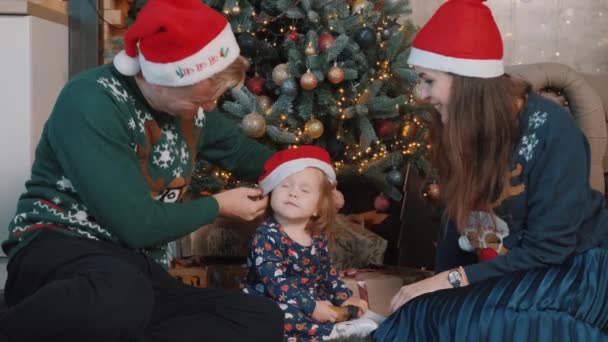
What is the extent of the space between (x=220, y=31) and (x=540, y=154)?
71cm

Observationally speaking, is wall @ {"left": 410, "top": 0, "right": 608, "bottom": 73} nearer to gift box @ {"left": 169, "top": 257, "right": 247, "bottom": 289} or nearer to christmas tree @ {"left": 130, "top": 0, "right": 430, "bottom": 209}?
christmas tree @ {"left": 130, "top": 0, "right": 430, "bottom": 209}

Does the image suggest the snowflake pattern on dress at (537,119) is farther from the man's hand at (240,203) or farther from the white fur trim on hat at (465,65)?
the man's hand at (240,203)

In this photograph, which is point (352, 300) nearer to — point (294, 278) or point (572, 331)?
point (294, 278)

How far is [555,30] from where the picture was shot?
3.68 m

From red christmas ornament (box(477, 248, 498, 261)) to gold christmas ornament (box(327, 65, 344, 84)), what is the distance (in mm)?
814

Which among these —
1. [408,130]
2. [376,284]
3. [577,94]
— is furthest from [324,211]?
[577,94]

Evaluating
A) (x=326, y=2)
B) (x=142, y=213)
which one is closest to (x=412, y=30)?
(x=326, y=2)

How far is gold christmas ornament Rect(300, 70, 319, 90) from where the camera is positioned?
2461 millimetres

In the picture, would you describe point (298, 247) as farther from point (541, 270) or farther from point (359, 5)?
point (359, 5)

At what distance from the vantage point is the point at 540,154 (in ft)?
5.58

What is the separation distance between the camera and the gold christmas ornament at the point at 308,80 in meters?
2.46

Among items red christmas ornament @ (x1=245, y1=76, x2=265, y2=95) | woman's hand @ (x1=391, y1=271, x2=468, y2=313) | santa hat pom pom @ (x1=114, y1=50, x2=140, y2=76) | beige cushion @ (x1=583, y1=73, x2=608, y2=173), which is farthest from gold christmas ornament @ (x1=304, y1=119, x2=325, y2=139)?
beige cushion @ (x1=583, y1=73, x2=608, y2=173)

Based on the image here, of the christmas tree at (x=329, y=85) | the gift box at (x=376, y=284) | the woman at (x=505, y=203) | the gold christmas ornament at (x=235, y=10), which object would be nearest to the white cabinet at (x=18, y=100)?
the christmas tree at (x=329, y=85)

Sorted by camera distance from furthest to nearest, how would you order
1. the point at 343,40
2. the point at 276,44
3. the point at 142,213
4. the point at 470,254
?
1. the point at 276,44
2. the point at 343,40
3. the point at 470,254
4. the point at 142,213
